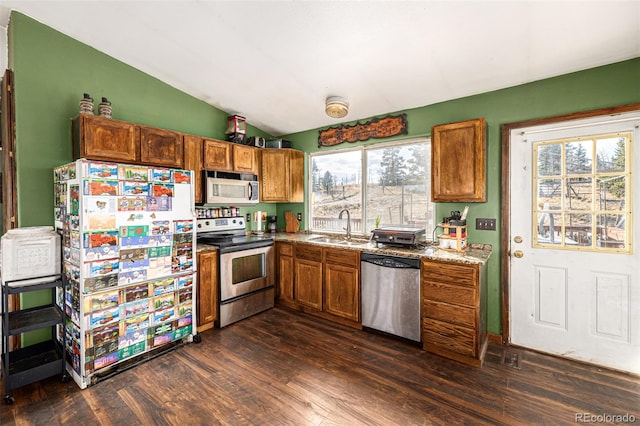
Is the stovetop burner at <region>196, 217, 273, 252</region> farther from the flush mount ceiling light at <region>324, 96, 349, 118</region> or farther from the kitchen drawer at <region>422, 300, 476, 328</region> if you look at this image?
the kitchen drawer at <region>422, 300, 476, 328</region>

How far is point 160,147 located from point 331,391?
2.79m

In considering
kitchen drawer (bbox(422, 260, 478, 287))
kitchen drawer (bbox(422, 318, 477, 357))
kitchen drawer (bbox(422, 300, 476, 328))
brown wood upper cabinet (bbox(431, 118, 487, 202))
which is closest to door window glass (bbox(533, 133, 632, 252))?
brown wood upper cabinet (bbox(431, 118, 487, 202))

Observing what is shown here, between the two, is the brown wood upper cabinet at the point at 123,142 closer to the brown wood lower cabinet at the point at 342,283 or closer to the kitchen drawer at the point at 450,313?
the brown wood lower cabinet at the point at 342,283

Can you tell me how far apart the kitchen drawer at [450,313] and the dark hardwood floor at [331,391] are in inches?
14.2

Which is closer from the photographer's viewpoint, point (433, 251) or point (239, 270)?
point (433, 251)

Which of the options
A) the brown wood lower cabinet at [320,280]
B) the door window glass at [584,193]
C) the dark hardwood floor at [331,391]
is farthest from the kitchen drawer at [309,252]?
the door window glass at [584,193]

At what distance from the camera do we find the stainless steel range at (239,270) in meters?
3.09

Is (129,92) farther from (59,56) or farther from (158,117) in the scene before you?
(59,56)

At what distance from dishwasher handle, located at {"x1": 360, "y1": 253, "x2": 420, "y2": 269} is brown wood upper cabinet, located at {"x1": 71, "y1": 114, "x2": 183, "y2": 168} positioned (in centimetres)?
230

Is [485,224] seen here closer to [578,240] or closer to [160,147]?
[578,240]

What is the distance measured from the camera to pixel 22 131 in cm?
241

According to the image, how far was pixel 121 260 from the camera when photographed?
2.26 m

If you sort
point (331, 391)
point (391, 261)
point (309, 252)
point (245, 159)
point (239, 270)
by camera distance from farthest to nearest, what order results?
point (245, 159) < point (309, 252) < point (239, 270) < point (391, 261) < point (331, 391)

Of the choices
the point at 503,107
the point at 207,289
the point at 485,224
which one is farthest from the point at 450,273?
the point at 207,289
